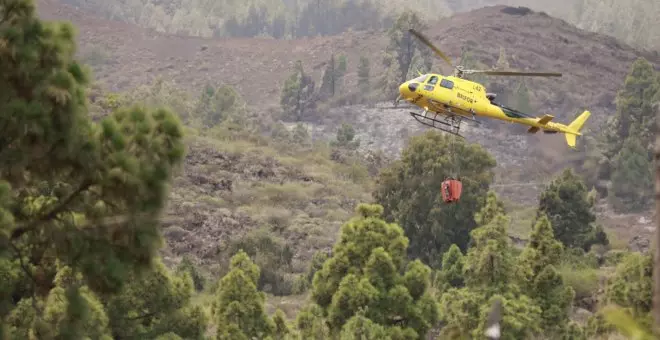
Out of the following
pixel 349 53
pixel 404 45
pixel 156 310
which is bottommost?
pixel 349 53

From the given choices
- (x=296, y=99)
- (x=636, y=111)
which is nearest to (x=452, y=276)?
(x=636, y=111)

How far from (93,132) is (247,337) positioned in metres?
17.7

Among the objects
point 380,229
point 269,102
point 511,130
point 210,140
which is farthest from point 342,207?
point 269,102

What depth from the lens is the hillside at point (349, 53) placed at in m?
138

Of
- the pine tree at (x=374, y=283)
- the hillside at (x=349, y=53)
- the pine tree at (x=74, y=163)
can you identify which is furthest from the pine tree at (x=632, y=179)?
the pine tree at (x=74, y=163)

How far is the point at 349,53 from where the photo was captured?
155000 mm

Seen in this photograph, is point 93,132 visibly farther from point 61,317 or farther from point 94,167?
point 61,317

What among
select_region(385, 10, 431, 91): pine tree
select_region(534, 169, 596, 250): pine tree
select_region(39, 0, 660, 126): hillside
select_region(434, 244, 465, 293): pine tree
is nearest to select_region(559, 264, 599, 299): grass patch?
select_region(434, 244, 465, 293): pine tree

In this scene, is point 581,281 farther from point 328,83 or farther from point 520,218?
point 328,83

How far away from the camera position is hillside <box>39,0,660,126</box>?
5418 inches

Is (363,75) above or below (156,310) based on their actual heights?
below

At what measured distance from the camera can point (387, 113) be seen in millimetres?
125938

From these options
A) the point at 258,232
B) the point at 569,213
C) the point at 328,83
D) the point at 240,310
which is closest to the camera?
the point at 240,310

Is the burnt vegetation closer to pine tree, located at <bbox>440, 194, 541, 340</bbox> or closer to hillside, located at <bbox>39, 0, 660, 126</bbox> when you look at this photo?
pine tree, located at <bbox>440, 194, 541, 340</bbox>
